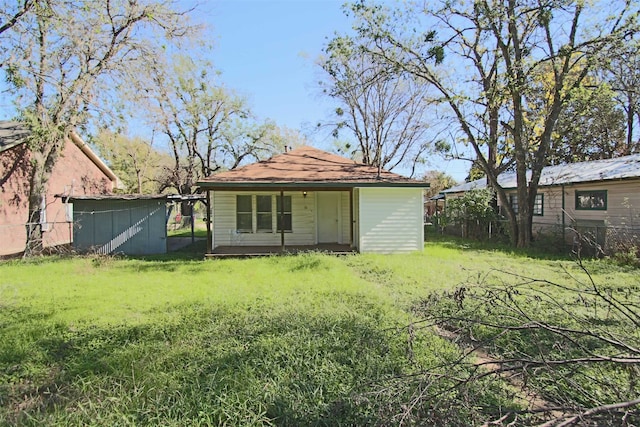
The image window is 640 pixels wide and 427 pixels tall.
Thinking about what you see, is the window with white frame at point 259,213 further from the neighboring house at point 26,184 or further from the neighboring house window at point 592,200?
the neighboring house window at point 592,200

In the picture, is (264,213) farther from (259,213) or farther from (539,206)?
(539,206)

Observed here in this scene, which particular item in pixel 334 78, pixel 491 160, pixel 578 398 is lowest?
pixel 578 398

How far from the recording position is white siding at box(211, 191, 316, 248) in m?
13.0

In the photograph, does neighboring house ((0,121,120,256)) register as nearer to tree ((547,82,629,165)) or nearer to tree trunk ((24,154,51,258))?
tree trunk ((24,154,51,258))

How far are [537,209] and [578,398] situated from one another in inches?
628

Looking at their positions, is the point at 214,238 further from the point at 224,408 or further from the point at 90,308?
the point at 224,408

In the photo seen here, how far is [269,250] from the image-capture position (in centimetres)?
1217

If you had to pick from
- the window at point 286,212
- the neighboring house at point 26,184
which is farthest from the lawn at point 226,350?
the neighboring house at point 26,184

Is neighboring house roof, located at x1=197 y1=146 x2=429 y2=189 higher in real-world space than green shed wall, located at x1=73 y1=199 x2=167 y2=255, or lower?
higher

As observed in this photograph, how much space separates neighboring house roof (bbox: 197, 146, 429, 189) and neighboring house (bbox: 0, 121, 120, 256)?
6.41 metres

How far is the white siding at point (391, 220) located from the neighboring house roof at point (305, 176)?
423 millimetres

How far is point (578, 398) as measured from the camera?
3250mm

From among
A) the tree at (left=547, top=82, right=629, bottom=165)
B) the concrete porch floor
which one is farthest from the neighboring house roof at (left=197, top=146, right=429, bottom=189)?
the tree at (left=547, top=82, right=629, bottom=165)

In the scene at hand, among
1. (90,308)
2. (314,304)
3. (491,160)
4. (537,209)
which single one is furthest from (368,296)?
(537,209)
